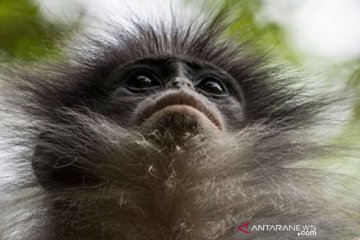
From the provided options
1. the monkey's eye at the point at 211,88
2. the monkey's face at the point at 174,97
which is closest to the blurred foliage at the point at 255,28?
the monkey's face at the point at 174,97

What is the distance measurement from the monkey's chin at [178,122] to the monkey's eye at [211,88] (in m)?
0.26

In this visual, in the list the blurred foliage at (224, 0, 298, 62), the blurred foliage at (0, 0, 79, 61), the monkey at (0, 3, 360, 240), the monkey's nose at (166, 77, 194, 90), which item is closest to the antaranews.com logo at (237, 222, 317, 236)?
the monkey at (0, 3, 360, 240)

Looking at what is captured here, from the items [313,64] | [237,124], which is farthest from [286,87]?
[237,124]

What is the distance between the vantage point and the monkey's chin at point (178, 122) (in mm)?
1938

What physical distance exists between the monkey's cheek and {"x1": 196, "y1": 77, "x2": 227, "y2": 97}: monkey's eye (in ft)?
0.84

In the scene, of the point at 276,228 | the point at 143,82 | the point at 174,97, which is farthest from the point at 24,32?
the point at 276,228

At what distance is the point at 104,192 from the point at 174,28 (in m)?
0.73

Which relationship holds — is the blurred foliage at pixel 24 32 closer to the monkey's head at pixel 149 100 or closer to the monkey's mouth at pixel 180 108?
the monkey's head at pixel 149 100

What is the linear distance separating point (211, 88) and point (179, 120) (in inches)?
13.2

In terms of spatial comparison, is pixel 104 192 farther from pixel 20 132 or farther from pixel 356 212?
pixel 356 212

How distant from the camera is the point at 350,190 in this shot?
2.16 metres

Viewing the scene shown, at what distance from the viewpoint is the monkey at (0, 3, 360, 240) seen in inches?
77.6

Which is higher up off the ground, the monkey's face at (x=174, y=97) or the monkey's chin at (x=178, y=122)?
the monkey's face at (x=174, y=97)

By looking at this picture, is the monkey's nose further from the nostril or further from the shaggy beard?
the shaggy beard
